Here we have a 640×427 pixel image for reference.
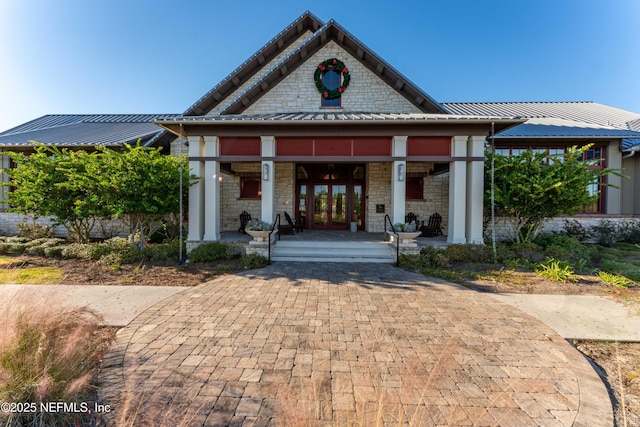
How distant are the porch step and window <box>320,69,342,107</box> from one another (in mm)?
6972

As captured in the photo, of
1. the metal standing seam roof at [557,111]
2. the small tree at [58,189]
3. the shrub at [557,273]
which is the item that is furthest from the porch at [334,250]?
the metal standing seam roof at [557,111]

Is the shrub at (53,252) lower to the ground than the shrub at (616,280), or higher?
higher

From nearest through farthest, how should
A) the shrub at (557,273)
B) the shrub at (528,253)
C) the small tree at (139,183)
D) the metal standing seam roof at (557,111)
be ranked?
1. the shrub at (557,273)
2. the small tree at (139,183)
3. the shrub at (528,253)
4. the metal standing seam roof at (557,111)

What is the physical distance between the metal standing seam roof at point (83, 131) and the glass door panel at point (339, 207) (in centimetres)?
925

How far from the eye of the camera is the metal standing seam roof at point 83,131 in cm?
1213

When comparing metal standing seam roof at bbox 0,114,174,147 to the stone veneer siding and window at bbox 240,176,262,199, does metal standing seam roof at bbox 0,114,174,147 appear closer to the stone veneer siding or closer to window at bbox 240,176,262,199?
window at bbox 240,176,262,199

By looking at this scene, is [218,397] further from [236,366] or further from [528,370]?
[528,370]

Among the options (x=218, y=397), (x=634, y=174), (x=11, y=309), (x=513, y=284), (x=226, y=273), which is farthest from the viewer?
(x=634, y=174)

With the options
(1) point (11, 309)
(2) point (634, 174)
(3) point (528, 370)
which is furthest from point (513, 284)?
(2) point (634, 174)

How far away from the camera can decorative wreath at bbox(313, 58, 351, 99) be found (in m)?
12.1

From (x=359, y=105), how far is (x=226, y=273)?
9496mm

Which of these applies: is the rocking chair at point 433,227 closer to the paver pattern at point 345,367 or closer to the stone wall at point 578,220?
the stone wall at point 578,220

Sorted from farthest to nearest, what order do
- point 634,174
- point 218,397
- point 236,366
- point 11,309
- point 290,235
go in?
point 634,174
point 290,235
point 236,366
point 11,309
point 218,397

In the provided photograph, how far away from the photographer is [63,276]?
6613 millimetres
